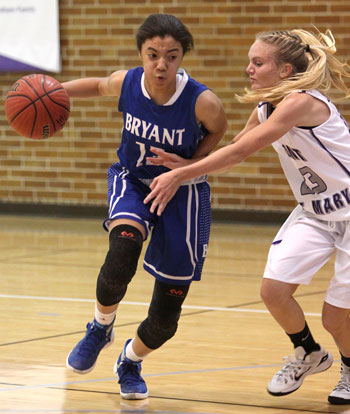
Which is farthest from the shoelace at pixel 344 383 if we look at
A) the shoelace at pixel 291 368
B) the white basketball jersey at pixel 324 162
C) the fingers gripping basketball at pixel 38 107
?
the fingers gripping basketball at pixel 38 107

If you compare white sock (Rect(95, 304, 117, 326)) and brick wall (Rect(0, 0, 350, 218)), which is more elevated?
white sock (Rect(95, 304, 117, 326))

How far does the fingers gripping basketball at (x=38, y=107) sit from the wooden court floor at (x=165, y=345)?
37.2 inches

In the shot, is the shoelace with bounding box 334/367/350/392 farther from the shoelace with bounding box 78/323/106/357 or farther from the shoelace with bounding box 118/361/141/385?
the shoelace with bounding box 78/323/106/357

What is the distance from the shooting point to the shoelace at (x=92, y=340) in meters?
3.42

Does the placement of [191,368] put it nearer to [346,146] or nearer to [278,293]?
[278,293]

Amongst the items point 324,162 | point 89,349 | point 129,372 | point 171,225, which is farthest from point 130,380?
point 324,162

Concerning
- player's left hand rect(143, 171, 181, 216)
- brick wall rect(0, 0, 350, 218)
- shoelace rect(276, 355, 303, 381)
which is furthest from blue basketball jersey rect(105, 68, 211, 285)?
brick wall rect(0, 0, 350, 218)

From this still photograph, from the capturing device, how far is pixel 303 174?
11.0 feet

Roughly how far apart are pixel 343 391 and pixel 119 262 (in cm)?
90

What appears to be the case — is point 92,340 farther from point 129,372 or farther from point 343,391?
point 343,391

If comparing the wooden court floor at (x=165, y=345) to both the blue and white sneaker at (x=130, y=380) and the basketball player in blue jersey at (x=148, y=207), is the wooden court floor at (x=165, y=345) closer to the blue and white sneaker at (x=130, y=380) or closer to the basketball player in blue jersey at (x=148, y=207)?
the blue and white sneaker at (x=130, y=380)

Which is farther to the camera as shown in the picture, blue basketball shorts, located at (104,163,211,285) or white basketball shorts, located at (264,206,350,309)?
blue basketball shorts, located at (104,163,211,285)

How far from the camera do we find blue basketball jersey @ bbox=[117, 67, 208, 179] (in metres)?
3.51

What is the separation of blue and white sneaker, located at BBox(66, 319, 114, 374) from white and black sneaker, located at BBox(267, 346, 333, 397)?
2.02 ft
